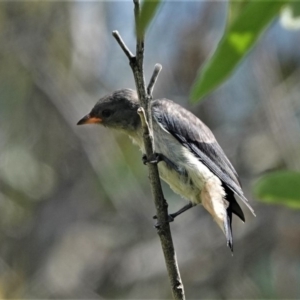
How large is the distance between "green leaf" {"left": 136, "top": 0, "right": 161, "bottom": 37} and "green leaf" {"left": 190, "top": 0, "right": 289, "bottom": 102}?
114 mm

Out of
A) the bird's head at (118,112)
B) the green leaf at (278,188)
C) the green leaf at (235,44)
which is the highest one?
the bird's head at (118,112)

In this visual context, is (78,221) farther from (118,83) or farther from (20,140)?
(118,83)

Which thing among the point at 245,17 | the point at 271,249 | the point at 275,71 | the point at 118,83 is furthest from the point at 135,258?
the point at 245,17

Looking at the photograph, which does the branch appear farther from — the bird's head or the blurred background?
the blurred background

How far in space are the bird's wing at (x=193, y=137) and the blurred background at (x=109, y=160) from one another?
2.74 metres

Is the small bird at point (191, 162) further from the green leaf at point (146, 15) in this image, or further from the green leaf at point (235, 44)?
the green leaf at point (146, 15)

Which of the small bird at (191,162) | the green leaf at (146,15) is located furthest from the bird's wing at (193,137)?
the green leaf at (146,15)

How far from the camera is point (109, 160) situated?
781 cm

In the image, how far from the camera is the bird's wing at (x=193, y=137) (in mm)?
4203

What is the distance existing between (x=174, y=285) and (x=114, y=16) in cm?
552

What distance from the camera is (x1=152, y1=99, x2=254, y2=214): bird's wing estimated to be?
420 cm

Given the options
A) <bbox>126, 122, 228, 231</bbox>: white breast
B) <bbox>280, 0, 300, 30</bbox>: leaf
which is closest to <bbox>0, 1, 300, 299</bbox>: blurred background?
<bbox>126, 122, 228, 231</bbox>: white breast

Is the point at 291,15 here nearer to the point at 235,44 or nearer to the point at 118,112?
the point at 235,44

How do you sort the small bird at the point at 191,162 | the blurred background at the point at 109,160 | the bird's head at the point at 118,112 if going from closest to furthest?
1. the small bird at the point at 191,162
2. the bird's head at the point at 118,112
3. the blurred background at the point at 109,160
